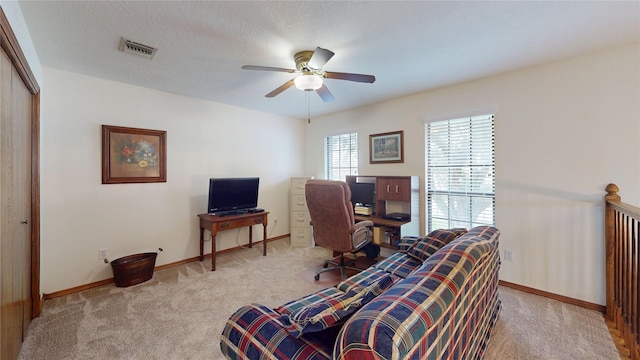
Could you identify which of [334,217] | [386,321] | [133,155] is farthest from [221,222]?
[386,321]

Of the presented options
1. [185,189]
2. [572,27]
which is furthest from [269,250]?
[572,27]

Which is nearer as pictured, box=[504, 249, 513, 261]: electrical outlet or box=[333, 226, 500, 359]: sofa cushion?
box=[333, 226, 500, 359]: sofa cushion

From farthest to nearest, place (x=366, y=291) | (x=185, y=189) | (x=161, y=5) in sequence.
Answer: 1. (x=185, y=189)
2. (x=161, y=5)
3. (x=366, y=291)

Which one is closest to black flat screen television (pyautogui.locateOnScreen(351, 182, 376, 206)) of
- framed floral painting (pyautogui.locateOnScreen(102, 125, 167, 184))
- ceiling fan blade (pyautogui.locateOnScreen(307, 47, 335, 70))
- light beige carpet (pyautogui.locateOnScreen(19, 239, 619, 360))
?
light beige carpet (pyautogui.locateOnScreen(19, 239, 619, 360))

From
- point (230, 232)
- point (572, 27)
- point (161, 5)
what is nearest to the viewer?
point (161, 5)

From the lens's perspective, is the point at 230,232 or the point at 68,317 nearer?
the point at 68,317

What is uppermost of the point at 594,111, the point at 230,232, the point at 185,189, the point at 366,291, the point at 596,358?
the point at 594,111

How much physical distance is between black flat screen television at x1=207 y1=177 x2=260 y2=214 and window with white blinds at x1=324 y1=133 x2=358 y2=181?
1.53 m

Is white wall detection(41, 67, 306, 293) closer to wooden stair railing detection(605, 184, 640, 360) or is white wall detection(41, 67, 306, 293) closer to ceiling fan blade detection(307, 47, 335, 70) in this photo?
ceiling fan blade detection(307, 47, 335, 70)

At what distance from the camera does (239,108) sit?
4266 millimetres

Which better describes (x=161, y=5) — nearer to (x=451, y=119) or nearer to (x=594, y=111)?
(x=451, y=119)

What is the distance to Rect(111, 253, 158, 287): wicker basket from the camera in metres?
2.86

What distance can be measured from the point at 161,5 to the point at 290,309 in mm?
2118

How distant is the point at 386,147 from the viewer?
13.0ft
